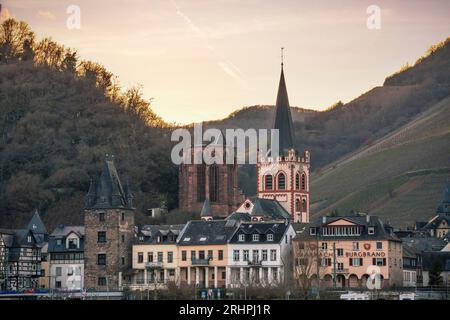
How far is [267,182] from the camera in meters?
151

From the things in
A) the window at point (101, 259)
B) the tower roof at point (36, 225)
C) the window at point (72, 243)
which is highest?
the tower roof at point (36, 225)

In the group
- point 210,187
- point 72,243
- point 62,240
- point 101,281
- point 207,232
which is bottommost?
point 101,281

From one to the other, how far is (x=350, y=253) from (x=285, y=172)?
40897 millimetres

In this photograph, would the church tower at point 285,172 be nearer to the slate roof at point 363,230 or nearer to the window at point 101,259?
the slate roof at point 363,230

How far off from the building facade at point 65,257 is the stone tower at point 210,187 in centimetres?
2874

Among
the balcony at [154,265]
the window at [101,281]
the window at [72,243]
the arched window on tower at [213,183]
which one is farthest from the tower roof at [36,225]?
the arched window on tower at [213,183]

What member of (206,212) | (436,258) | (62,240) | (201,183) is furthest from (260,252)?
(201,183)

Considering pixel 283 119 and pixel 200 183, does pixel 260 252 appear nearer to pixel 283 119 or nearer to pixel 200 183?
pixel 200 183

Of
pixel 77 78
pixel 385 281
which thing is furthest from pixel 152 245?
pixel 77 78

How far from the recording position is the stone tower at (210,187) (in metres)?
146

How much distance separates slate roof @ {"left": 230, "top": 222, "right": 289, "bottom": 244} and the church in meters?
28.2

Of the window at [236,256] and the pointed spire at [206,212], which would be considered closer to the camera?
the window at [236,256]

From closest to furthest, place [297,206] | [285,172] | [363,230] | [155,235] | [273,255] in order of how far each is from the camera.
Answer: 1. [363,230]
2. [273,255]
3. [155,235]
4. [297,206]
5. [285,172]

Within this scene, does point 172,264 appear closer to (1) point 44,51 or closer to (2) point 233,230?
(2) point 233,230
